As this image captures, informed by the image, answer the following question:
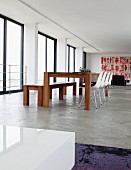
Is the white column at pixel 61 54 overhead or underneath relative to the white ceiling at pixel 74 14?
underneath

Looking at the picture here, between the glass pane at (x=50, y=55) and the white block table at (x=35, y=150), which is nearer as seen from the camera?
the white block table at (x=35, y=150)

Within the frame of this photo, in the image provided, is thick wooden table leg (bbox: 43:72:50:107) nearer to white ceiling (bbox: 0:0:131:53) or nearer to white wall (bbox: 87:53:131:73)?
white ceiling (bbox: 0:0:131:53)

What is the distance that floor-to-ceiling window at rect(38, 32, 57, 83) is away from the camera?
9289 mm

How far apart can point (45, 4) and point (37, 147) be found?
484 cm

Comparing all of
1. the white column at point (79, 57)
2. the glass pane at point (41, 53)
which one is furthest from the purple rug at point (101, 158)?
the white column at point (79, 57)

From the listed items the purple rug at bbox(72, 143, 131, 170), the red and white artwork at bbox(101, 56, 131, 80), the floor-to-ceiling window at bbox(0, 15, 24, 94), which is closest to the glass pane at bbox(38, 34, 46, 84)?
the floor-to-ceiling window at bbox(0, 15, 24, 94)

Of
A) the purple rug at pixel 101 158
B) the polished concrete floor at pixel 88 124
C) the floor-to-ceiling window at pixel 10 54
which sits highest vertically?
the floor-to-ceiling window at pixel 10 54

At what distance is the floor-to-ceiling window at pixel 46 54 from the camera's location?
30.5 feet

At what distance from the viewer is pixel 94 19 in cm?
676

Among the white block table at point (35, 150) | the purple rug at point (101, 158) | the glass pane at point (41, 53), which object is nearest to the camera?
the white block table at point (35, 150)

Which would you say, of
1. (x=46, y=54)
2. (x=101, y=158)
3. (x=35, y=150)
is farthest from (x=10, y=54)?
(x=35, y=150)

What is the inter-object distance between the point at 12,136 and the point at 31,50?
21.2 feet

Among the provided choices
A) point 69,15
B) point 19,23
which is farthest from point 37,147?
point 19,23

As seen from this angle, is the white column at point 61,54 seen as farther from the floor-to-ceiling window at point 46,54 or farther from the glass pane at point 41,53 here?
the glass pane at point 41,53
